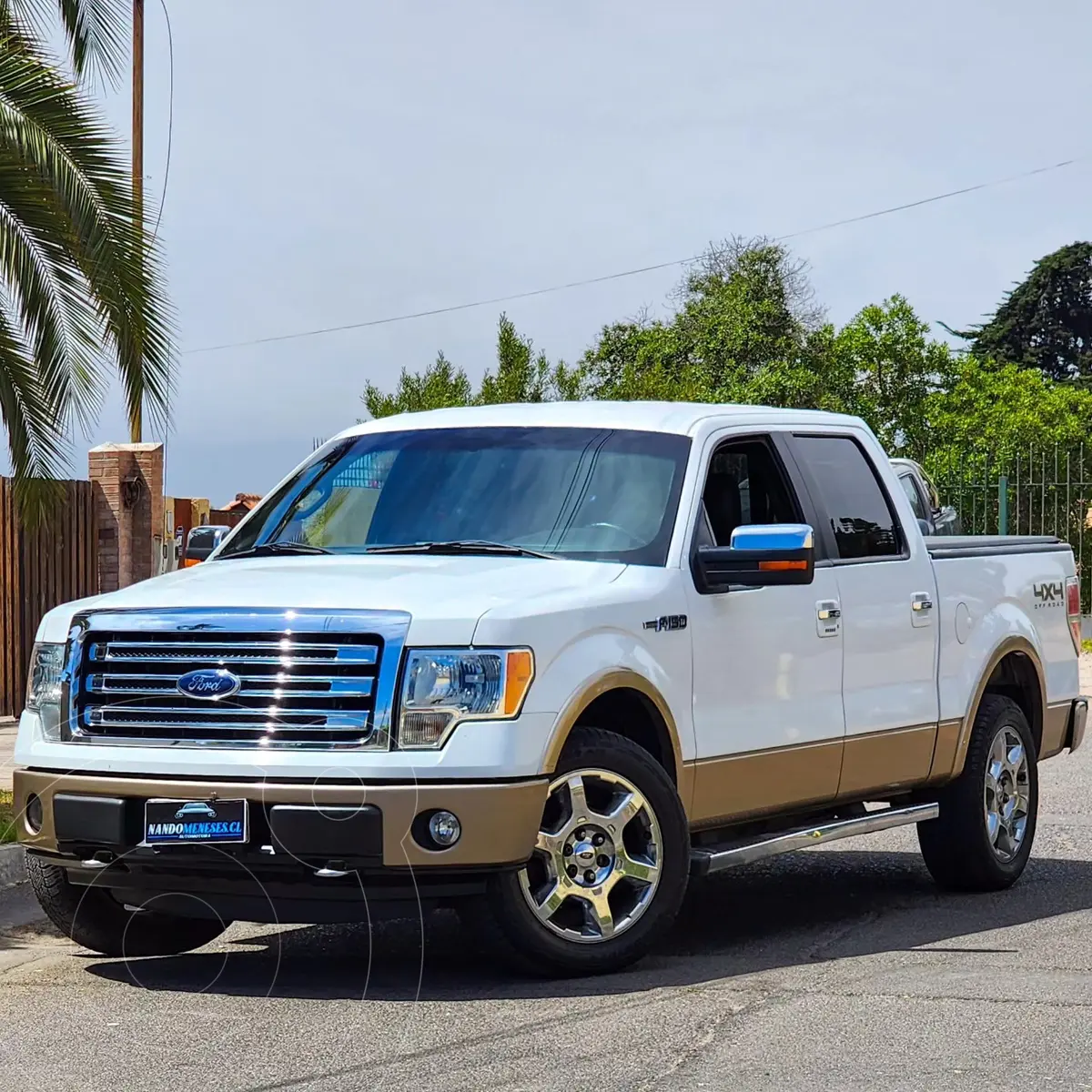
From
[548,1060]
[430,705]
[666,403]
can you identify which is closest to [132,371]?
[666,403]

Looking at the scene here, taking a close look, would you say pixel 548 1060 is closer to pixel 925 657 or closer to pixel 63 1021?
pixel 63 1021

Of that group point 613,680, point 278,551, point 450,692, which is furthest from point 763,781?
point 278,551

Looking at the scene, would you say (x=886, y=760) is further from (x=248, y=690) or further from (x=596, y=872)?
(x=248, y=690)

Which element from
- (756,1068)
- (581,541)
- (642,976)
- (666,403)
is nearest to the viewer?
(756,1068)

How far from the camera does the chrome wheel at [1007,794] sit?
9172 mm

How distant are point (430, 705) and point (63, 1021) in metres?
1.50

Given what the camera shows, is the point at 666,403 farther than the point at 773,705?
Yes

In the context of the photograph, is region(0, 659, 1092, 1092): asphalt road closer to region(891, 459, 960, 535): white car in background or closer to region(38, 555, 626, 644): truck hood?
region(38, 555, 626, 644): truck hood

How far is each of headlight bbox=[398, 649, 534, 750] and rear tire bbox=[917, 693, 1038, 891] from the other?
319cm

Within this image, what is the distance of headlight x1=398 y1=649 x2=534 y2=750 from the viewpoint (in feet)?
21.1

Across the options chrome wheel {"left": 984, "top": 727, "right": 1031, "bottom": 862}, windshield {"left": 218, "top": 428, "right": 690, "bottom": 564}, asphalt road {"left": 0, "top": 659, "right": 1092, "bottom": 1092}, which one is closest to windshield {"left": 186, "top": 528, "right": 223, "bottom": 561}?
windshield {"left": 218, "top": 428, "right": 690, "bottom": 564}

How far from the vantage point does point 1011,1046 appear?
229 inches

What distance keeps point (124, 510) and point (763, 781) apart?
11083mm

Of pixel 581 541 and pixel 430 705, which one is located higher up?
pixel 581 541
